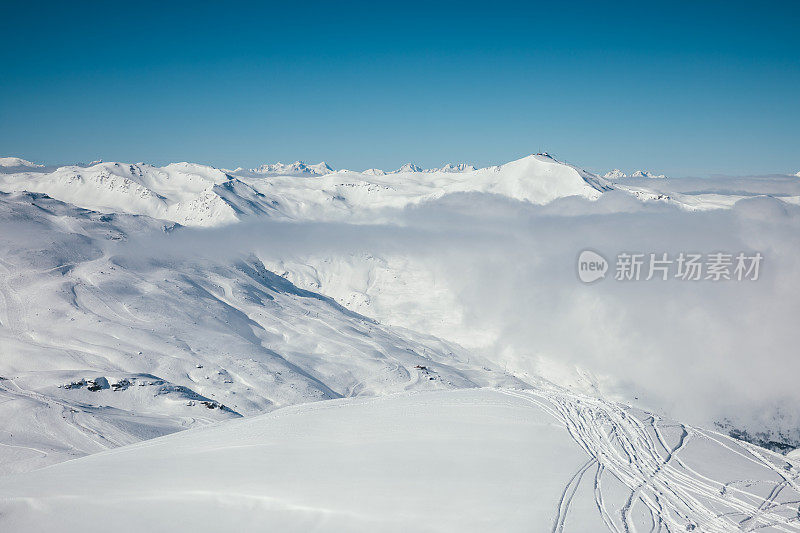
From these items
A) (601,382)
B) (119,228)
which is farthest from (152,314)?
(601,382)

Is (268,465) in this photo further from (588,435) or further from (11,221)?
(11,221)

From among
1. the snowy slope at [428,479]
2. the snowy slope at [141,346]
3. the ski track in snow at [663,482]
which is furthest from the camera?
the snowy slope at [141,346]

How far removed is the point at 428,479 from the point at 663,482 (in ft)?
29.9

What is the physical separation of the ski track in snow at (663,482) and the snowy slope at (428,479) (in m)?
0.07

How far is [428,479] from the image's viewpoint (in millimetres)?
17359

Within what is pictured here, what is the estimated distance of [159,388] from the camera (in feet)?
199

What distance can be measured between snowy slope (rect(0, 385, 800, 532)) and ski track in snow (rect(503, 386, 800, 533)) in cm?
7

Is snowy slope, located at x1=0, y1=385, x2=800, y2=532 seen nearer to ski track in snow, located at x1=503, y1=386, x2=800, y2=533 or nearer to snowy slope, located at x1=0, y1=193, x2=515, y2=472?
ski track in snow, located at x1=503, y1=386, x2=800, y2=533

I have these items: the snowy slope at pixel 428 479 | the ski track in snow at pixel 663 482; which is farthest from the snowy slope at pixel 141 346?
the ski track in snow at pixel 663 482

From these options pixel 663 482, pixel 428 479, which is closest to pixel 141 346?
pixel 428 479

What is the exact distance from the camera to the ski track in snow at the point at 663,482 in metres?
16.0

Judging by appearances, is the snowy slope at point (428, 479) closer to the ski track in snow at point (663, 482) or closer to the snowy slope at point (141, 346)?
the ski track in snow at point (663, 482)

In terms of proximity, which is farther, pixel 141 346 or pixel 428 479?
pixel 141 346

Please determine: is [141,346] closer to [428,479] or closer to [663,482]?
[428,479]
